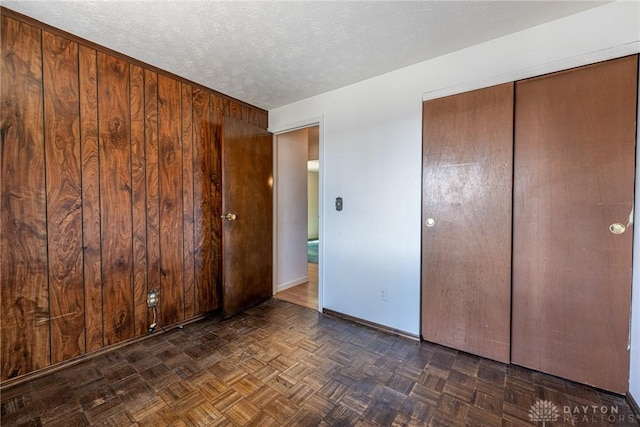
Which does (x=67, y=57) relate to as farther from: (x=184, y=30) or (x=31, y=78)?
(x=184, y=30)

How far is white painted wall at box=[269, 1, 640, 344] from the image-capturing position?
1.66 metres

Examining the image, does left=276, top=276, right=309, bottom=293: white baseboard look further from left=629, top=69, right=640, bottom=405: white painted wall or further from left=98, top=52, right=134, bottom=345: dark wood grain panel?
left=629, top=69, right=640, bottom=405: white painted wall

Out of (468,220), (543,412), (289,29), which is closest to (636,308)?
(543,412)

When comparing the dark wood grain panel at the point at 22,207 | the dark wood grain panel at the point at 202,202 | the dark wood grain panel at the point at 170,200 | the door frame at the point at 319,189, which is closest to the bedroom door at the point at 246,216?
the door frame at the point at 319,189

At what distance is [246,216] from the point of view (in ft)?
9.71

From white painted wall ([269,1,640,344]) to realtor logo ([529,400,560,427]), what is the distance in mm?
868

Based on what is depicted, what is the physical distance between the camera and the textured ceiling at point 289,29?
1.57 m

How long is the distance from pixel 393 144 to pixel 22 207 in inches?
109

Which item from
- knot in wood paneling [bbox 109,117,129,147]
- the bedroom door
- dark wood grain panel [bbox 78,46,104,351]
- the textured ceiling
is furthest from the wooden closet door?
dark wood grain panel [bbox 78,46,104,351]

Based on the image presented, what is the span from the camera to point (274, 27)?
176 cm

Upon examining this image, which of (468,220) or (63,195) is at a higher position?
(63,195)

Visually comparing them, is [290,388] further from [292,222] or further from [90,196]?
[292,222]

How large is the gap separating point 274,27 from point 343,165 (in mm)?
1317

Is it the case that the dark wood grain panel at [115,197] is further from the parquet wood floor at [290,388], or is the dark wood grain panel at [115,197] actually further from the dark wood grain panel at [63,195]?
the parquet wood floor at [290,388]
